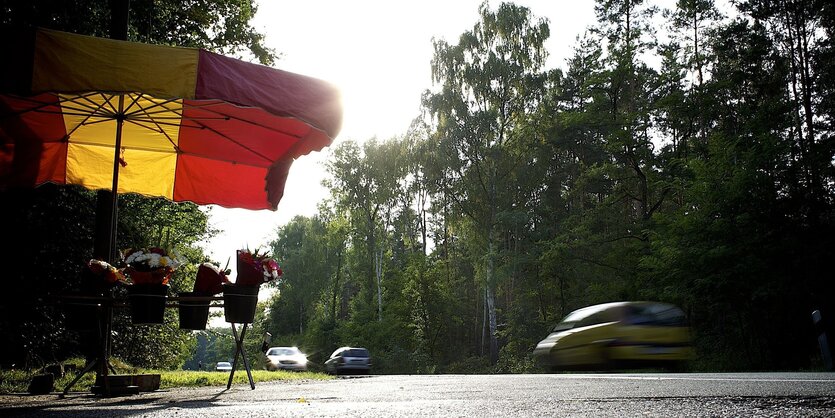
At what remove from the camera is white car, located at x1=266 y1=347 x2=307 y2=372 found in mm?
26438

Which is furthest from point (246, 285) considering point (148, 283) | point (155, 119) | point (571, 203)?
point (571, 203)

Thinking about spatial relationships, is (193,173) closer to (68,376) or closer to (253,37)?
(68,376)

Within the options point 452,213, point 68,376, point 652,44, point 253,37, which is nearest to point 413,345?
point 452,213

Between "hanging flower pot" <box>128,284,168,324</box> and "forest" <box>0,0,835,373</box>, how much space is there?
4613mm

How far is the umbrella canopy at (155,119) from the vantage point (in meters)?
4.71

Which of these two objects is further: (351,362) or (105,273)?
(351,362)

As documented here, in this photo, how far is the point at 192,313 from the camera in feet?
20.6

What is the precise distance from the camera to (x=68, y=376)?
7.76 m

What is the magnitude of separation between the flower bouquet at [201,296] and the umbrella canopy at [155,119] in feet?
4.95

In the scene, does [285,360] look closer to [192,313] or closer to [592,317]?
[592,317]

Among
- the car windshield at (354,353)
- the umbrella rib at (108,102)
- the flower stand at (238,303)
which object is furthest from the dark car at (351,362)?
the umbrella rib at (108,102)

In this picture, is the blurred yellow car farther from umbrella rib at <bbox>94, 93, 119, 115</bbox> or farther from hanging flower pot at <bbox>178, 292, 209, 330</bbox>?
umbrella rib at <bbox>94, 93, 119, 115</bbox>

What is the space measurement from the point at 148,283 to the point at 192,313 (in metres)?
0.58

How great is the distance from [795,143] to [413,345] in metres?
24.3
